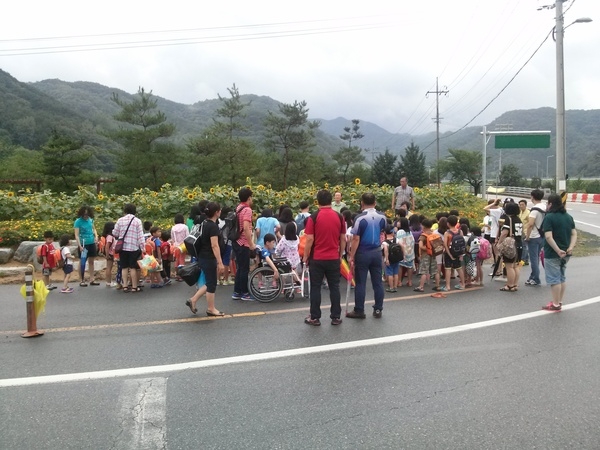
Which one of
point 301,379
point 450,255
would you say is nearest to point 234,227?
point 450,255

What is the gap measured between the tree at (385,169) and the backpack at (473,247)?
130 ft

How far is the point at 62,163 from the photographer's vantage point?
40000 millimetres

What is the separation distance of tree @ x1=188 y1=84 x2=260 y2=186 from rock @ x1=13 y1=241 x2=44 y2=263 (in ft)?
83.0

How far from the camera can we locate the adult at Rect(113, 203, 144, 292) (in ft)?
31.2

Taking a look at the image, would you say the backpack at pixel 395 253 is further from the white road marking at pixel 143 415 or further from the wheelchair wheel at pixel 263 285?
the white road marking at pixel 143 415

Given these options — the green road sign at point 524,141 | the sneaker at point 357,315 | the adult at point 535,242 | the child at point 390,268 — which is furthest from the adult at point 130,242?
the green road sign at point 524,141

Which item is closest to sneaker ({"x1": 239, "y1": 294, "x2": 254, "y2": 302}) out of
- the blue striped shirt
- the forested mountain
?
the blue striped shirt

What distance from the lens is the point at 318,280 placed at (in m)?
7.15

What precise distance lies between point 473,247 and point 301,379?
580cm

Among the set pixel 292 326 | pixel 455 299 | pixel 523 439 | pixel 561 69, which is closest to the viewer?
pixel 523 439

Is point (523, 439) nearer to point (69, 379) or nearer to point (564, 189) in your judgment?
point (69, 379)

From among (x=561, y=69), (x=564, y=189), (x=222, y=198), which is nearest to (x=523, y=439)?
(x=222, y=198)

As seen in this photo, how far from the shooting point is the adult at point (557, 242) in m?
7.68

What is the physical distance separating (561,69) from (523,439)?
1858cm
